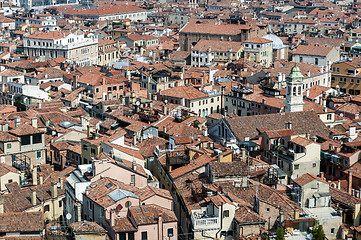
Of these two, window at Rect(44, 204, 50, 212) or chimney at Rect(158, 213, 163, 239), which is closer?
chimney at Rect(158, 213, 163, 239)

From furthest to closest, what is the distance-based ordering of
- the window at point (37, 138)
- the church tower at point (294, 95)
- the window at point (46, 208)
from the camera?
the church tower at point (294, 95), the window at point (37, 138), the window at point (46, 208)

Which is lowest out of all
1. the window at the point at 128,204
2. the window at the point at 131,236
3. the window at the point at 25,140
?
the window at the point at 131,236

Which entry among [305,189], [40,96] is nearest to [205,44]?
[40,96]

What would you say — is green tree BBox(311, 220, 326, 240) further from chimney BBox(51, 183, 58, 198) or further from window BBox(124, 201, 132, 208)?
chimney BBox(51, 183, 58, 198)

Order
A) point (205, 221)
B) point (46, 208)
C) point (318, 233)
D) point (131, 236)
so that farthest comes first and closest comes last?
point (46, 208), point (205, 221), point (318, 233), point (131, 236)

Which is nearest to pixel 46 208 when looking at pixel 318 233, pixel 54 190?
pixel 54 190

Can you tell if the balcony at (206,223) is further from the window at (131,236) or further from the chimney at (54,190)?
the chimney at (54,190)

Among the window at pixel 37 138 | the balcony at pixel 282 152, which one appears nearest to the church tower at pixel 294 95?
the balcony at pixel 282 152

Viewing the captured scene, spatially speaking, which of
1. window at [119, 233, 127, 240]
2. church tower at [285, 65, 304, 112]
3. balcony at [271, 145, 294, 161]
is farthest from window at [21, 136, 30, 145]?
church tower at [285, 65, 304, 112]

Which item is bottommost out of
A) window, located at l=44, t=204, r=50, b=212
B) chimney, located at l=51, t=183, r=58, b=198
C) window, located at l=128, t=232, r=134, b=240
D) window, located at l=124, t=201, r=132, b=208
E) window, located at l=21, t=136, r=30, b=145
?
window, located at l=44, t=204, r=50, b=212

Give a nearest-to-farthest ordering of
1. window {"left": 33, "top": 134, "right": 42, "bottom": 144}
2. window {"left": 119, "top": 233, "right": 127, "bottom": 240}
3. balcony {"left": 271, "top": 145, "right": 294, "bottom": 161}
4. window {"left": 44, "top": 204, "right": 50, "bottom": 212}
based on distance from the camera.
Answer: window {"left": 119, "top": 233, "right": 127, "bottom": 240}
window {"left": 44, "top": 204, "right": 50, "bottom": 212}
balcony {"left": 271, "top": 145, "right": 294, "bottom": 161}
window {"left": 33, "top": 134, "right": 42, "bottom": 144}

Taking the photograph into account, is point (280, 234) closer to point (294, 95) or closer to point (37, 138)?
point (37, 138)

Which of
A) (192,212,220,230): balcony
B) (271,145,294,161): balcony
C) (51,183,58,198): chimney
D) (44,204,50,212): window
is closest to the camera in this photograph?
(192,212,220,230): balcony
